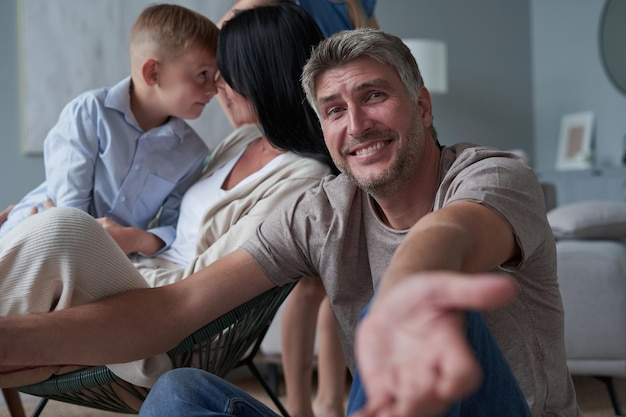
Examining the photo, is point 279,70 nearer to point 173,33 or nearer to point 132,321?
point 173,33

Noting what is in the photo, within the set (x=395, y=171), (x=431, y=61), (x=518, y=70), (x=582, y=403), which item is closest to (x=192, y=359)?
(x=395, y=171)

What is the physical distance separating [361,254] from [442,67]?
3.64 m

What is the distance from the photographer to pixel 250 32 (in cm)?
186

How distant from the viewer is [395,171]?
140 cm

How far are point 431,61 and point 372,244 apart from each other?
3579 mm

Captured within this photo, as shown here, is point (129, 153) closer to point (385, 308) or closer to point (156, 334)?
point (156, 334)

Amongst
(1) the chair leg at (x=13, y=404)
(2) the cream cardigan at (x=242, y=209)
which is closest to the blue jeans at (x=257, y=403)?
(2) the cream cardigan at (x=242, y=209)

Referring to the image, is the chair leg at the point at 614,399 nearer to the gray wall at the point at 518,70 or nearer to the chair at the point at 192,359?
the chair at the point at 192,359

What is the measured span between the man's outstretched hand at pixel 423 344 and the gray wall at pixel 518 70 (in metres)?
4.70

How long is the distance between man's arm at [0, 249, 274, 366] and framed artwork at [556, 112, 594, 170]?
463cm

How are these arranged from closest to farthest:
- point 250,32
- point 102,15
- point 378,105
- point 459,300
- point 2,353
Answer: point 459,300
point 2,353
point 378,105
point 250,32
point 102,15

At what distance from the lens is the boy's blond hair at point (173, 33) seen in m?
2.06

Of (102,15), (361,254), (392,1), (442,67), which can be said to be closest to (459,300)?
(361,254)

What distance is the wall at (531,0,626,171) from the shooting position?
5793mm
